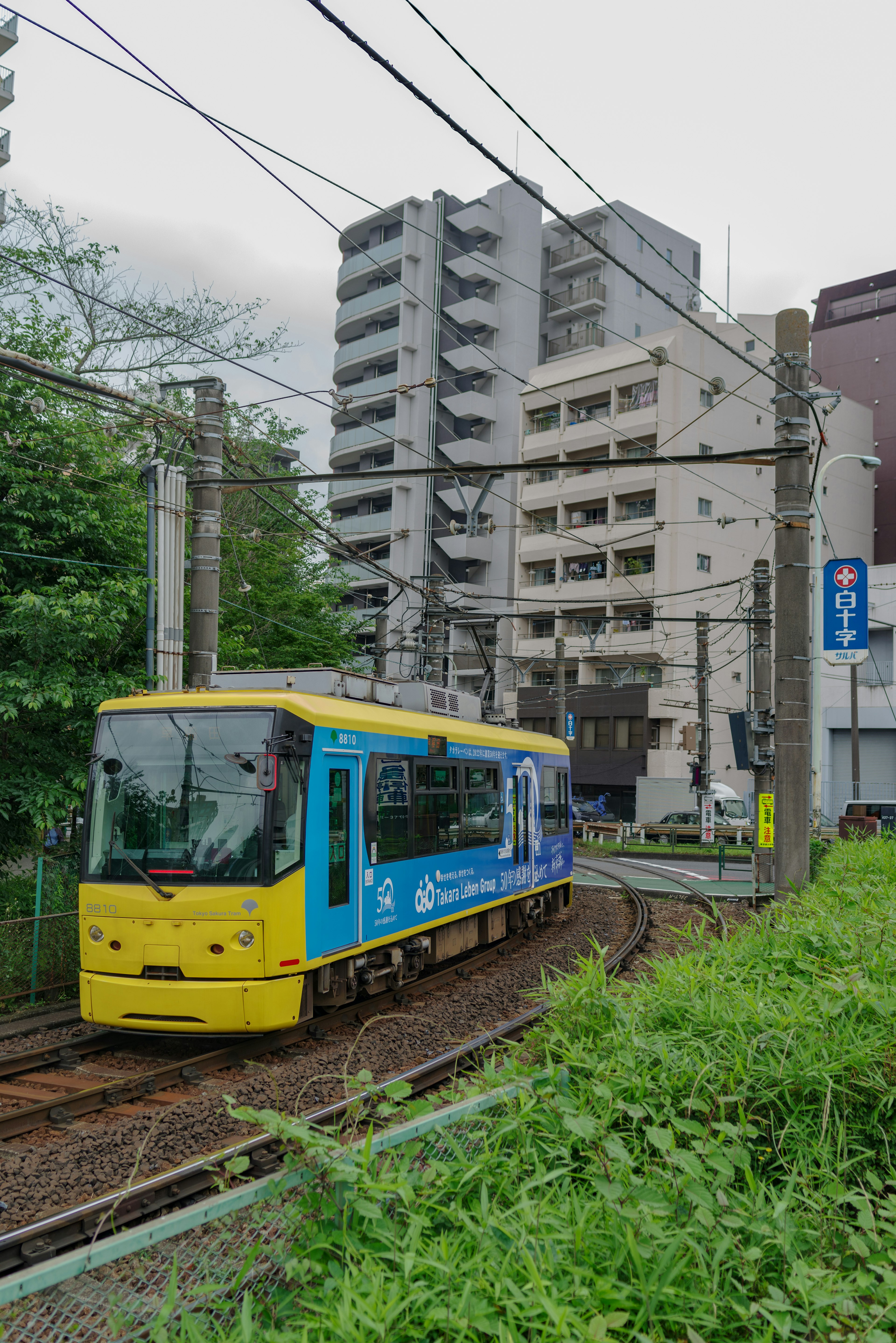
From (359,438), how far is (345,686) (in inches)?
1996

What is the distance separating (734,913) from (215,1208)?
18.2m

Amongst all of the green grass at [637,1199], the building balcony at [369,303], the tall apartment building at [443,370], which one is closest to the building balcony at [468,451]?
the tall apartment building at [443,370]

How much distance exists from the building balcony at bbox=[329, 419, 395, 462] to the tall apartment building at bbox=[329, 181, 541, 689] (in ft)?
0.27

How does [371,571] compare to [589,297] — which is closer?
[371,571]

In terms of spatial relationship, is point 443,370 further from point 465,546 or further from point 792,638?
point 792,638

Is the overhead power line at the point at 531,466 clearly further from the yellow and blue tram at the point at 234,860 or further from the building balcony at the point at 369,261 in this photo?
the building balcony at the point at 369,261

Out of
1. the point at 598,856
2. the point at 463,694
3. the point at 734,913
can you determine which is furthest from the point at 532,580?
the point at 463,694

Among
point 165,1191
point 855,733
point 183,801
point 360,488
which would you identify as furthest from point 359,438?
point 165,1191

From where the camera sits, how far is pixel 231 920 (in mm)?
8453

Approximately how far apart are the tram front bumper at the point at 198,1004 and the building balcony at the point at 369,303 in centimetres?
5202

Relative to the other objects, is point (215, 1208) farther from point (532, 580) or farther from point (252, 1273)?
point (532, 580)

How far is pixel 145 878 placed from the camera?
870 centimetres

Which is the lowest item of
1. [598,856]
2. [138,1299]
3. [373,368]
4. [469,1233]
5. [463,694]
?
[598,856]

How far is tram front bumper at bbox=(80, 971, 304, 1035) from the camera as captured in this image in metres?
8.36
